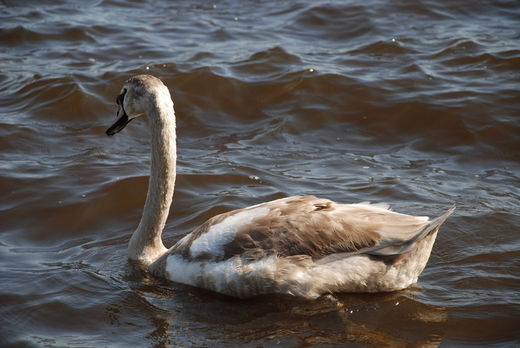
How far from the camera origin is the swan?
5.06 meters

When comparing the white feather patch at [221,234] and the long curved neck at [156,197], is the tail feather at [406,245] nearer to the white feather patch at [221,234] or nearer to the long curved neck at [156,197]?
the white feather patch at [221,234]

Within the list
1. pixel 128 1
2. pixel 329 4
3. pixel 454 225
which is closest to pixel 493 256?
pixel 454 225

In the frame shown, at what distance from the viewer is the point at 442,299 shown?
529 cm

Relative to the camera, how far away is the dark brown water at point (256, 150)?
5.07 metres

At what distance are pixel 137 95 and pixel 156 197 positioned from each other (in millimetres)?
870

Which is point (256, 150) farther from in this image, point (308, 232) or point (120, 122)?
point (308, 232)

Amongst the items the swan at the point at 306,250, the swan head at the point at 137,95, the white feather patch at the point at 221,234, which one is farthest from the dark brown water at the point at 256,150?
the swan head at the point at 137,95

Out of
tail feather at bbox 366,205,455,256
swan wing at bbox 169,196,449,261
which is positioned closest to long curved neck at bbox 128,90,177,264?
swan wing at bbox 169,196,449,261

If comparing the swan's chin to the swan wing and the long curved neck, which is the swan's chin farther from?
the swan wing

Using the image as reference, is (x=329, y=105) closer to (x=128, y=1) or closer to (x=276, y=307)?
(x=276, y=307)

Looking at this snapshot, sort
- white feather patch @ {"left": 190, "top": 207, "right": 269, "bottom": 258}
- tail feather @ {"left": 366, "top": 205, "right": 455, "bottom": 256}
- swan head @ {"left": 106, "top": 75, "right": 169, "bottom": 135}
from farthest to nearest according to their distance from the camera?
swan head @ {"left": 106, "top": 75, "right": 169, "bottom": 135}
white feather patch @ {"left": 190, "top": 207, "right": 269, "bottom": 258}
tail feather @ {"left": 366, "top": 205, "right": 455, "bottom": 256}

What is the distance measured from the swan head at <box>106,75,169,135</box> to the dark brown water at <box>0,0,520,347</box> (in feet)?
3.96

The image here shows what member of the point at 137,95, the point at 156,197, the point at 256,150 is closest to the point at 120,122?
the point at 137,95

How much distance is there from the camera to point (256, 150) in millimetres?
8289
